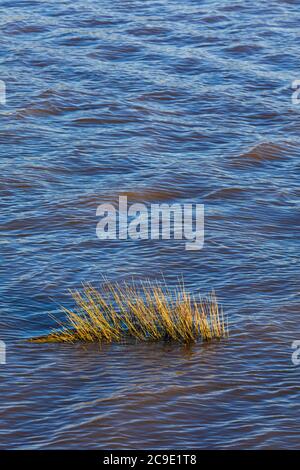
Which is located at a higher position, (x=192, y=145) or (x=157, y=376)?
(x=192, y=145)

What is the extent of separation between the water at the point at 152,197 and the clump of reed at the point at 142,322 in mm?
128

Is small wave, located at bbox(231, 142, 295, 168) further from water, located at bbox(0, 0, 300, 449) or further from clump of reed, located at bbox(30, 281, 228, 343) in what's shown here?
clump of reed, located at bbox(30, 281, 228, 343)

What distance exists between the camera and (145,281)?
11.5m

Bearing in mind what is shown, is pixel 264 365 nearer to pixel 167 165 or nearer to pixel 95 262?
pixel 95 262

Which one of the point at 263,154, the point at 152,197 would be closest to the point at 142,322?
the point at 152,197

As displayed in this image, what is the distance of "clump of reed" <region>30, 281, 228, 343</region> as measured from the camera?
A: 9797mm

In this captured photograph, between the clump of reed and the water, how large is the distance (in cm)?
13

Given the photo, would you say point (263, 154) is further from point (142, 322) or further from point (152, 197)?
point (142, 322)

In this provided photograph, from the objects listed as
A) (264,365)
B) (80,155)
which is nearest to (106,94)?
(80,155)

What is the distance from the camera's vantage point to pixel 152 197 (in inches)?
556

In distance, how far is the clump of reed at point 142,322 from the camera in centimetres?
980

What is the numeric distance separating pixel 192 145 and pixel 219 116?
63.6 inches

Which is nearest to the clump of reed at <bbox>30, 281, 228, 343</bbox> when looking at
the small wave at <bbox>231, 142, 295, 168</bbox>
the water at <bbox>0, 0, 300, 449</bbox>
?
the water at <bbox>0, 0, 300, 449</bbox>

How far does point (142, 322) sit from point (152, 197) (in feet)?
14.4
